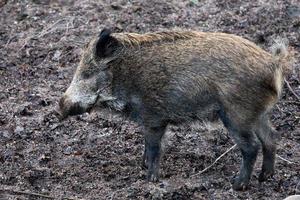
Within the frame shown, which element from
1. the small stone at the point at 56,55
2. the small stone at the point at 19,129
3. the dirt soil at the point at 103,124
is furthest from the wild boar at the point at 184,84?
the small stone at the point at 56,55

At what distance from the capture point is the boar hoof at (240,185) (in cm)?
540

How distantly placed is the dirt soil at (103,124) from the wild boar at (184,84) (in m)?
0.24

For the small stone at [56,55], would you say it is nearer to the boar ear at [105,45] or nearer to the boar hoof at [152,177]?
the boar ear at [105,45]

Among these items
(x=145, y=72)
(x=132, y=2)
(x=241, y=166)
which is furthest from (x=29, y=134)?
(x=132, y=2)

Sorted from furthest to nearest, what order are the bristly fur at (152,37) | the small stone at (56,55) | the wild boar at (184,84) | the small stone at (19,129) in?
the small stone at (56,55) → the small stone at (19,129) → the bristly fur at (152,37) → the wild boar at (184,84)

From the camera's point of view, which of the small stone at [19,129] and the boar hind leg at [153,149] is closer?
the boar hind leg at [153,149]

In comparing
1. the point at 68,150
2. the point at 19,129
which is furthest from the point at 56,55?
the point at 68,150

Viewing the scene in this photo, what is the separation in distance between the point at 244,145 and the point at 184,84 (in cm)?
59

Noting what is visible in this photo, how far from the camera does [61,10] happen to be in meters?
8.22

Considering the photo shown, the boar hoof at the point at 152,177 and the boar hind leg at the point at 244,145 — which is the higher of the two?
the boar hind leg at the point at 244,145

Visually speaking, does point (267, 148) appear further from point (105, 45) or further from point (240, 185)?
point (105, 45)

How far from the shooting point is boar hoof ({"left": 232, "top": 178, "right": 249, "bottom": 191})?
5.40m

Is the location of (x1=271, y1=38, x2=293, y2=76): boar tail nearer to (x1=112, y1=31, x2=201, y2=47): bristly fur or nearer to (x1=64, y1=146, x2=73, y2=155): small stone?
(x1=112, y1=31, x2=201, y2=47): bristly fur

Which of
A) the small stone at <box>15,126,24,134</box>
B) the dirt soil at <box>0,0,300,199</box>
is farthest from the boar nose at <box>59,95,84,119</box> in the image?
the small stone at <box>15,126,24,134</box>
